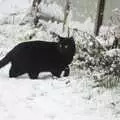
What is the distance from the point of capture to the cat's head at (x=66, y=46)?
9023 mm

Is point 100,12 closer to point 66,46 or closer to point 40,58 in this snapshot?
point 66,46

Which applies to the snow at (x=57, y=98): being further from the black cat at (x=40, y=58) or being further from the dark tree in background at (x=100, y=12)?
the dark tree in background at (x=100, y=12)

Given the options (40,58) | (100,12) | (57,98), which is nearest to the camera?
→ (57,98)

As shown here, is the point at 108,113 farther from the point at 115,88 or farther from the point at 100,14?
the point at 100,14

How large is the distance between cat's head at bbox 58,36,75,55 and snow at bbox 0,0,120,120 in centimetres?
46

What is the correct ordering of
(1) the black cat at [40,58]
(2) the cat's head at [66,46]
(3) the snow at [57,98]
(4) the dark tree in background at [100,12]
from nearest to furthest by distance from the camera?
(3) the snow at [57,98], (1) the black cat at [40,58], (2) the cat's head at [66,46], (4) the dark tree in background at [100,12]

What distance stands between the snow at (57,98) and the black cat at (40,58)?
0.18 meters

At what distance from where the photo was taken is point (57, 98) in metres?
7.20

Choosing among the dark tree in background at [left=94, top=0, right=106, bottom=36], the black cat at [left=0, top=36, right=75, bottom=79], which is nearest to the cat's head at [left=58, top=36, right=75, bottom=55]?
the black cat at [left=0, top=36, right=75, bottom=79]

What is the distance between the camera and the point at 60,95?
7387 millimetres

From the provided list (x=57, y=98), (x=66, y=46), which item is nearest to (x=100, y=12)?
(x=66, y=46)

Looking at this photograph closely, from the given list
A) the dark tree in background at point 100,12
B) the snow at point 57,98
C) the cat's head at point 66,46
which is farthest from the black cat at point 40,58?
the dark tree in background at point 100,12

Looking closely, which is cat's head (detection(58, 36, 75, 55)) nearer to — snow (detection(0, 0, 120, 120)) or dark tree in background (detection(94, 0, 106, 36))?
snow (detection(0, 0, 120, 120))

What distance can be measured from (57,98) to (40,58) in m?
1.93
